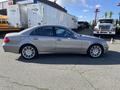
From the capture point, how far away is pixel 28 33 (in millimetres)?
8391

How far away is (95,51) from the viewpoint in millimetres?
8852

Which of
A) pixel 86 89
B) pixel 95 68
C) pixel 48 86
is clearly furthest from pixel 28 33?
pixel 86 89

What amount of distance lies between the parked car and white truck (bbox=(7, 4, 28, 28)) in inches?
482

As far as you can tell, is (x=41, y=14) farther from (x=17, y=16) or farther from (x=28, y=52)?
(x=28, y=52)

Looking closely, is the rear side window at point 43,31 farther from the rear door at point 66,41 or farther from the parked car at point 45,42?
the rear door at point 66,41

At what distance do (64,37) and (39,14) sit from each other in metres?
9.84

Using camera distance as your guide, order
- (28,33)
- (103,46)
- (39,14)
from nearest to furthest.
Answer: (28,33), (103,46), (39,14)

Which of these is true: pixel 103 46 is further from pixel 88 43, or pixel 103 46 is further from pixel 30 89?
pixel 30 89

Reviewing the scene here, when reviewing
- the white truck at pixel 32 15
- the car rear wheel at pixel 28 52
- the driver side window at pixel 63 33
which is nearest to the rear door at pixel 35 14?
the white truck at pixel 32 15

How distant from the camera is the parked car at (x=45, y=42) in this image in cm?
827

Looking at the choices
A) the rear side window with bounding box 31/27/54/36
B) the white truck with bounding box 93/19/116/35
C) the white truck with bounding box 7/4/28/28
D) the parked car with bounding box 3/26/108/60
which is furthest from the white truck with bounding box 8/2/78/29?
the parked car with bounding box 3/26/108/60

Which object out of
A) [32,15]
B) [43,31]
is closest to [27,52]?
[43,31]

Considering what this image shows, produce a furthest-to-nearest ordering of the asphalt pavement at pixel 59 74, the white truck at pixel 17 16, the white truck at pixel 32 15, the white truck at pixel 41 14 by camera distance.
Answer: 1. the white truck at pixel 17 16
2. the white truck at pixel 32 15
3. the white truck at pixel 41 14
4. the asphalt pavement at pixel 59 74

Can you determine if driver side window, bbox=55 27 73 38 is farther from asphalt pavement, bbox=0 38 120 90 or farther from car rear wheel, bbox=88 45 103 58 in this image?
car rear wheel, bbox=88 45 103 58
